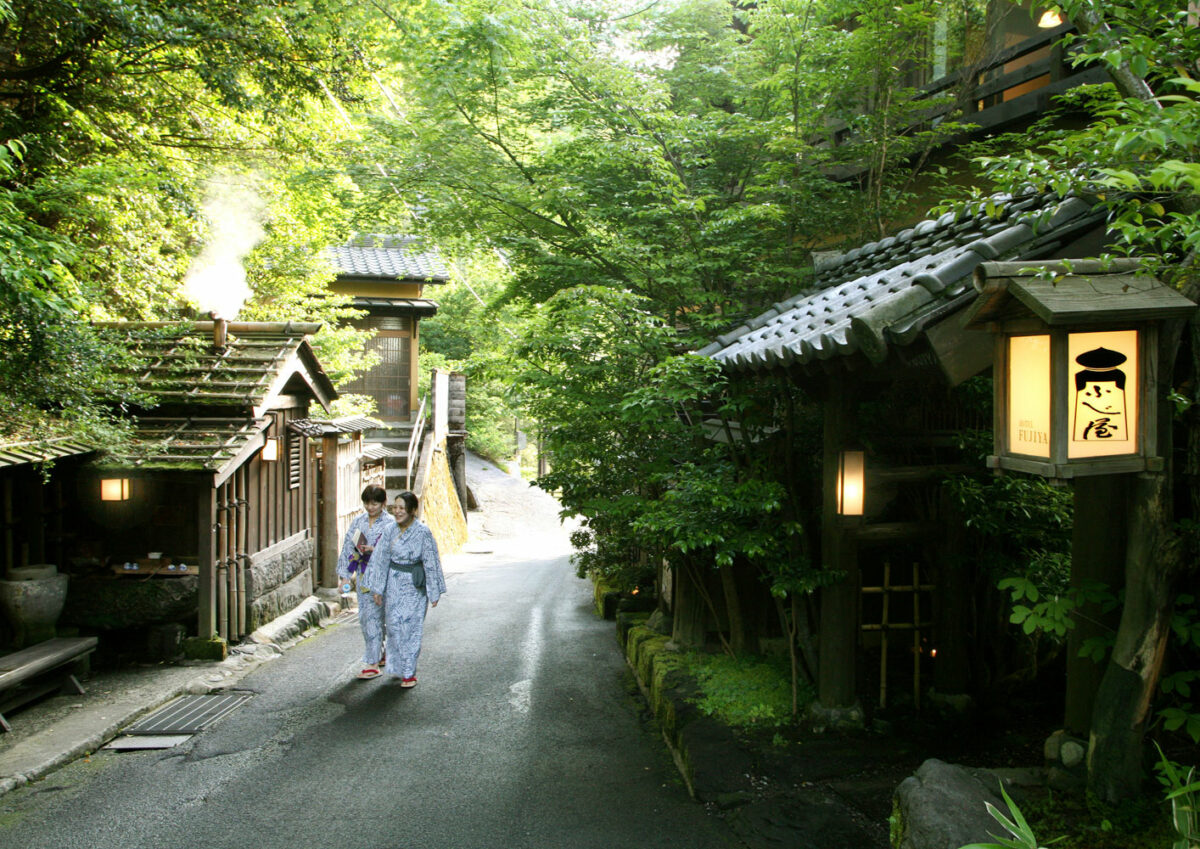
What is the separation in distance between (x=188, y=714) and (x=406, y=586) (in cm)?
253

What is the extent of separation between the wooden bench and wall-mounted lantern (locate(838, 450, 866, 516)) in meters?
7.56

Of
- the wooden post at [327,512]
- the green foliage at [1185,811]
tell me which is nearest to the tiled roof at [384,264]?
the wooden post at [327,512]

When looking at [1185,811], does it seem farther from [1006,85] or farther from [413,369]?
[413,369]

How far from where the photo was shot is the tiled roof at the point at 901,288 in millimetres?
4504

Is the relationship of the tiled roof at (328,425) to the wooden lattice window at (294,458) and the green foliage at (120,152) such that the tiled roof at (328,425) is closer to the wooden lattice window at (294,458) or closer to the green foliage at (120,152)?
the wooden lattice window at (294,458)

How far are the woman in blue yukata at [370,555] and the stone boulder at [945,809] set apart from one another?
6425 millimetres

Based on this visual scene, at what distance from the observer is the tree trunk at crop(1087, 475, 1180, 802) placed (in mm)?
3828

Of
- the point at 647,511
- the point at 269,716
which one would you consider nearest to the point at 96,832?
the point at 269,716

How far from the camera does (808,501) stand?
7.51 metres

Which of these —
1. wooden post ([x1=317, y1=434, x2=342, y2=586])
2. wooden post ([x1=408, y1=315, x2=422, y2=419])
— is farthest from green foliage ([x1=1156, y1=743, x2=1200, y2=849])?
wooden post ([x1=408, y1=315, x2=422, y2=419])

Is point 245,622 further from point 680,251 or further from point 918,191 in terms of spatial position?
point 918,191

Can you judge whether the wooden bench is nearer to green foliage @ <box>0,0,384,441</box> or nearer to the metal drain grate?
the metal drain grate

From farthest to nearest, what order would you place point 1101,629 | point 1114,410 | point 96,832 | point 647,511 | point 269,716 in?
point 269,716
point 647,511
point 96,832
point 1101,629
point 1114,410

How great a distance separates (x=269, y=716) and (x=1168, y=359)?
824 centimetres
